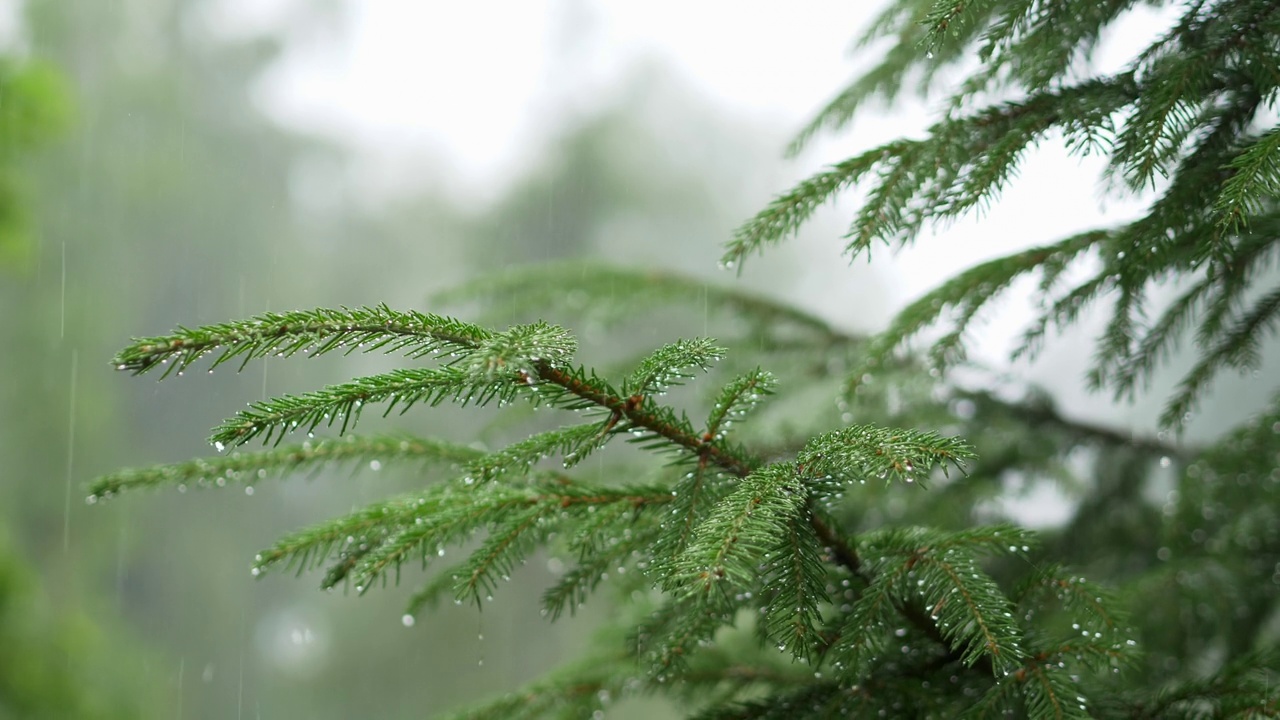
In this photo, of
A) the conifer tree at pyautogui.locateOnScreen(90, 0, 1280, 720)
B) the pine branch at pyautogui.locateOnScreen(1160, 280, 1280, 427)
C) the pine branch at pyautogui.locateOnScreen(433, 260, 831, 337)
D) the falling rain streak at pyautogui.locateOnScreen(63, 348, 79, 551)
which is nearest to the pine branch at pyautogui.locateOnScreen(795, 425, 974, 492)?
the conifer tree at pyautogui.locateOnScreen(90, 0, 1280, 720)

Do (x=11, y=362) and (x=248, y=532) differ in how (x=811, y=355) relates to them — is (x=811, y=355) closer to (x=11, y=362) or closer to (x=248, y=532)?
(x=248, y=532)

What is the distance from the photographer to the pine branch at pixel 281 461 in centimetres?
74

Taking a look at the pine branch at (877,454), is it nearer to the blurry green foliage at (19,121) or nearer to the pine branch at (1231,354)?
the pine branch at (1231,354)

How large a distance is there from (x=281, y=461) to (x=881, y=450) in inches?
21.5

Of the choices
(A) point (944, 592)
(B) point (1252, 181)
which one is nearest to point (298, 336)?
(A) point (944, 592)

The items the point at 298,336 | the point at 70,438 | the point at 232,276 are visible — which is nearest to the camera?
the point at 298,336

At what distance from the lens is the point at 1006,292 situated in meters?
0.90

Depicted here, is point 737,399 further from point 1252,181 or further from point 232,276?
point 232,276

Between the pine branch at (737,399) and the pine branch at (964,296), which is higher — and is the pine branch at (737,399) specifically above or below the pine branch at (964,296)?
below

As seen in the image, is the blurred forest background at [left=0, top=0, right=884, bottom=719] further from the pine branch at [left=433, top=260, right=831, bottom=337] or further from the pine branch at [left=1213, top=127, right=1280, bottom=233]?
the pine branch at [left=1213, top=127, right=1280, bottom=233]

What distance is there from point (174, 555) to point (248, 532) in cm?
45

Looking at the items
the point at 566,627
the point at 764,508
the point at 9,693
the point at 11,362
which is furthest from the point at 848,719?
the point at 11,362

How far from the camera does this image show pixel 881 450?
50 cm

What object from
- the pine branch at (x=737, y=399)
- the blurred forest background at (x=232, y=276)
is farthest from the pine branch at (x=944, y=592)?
the blurred forest background at (x=232, y=276)
